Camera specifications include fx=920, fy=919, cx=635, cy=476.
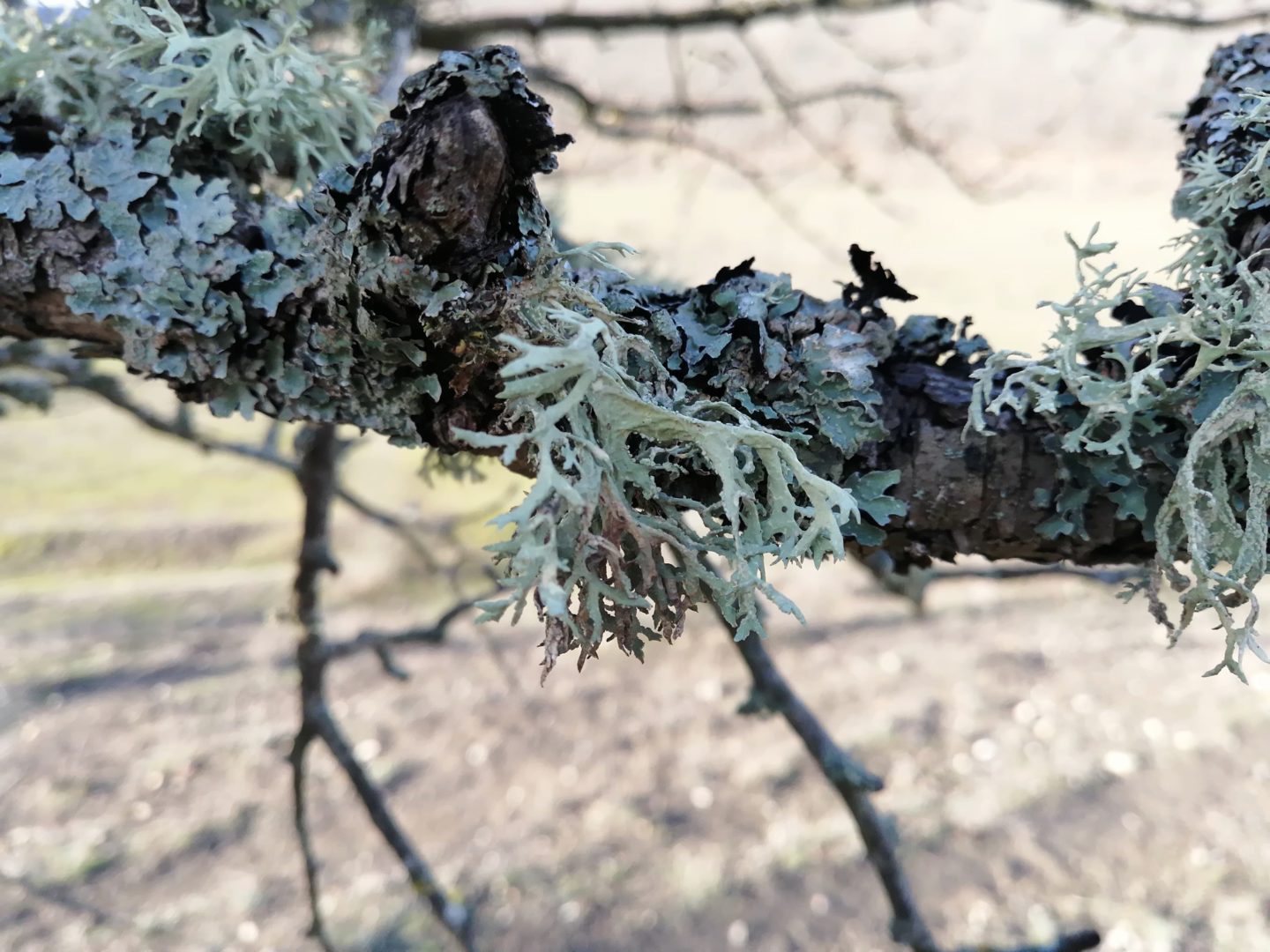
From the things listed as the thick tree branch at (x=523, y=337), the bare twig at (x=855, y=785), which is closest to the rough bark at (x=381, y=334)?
the thick tree branch at (x=523, y=337)

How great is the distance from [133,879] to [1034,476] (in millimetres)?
1424

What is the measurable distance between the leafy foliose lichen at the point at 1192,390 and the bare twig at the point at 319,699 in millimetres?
624

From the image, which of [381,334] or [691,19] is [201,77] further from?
[691,19]

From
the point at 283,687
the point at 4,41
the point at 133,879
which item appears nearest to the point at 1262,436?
the point at 4,41

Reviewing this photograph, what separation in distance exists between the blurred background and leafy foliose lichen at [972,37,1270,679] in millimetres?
619

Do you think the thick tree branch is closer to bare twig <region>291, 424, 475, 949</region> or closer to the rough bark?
the rough bark

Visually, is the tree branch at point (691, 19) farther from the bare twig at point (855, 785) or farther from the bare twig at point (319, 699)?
the bare twig at point (855, 785)

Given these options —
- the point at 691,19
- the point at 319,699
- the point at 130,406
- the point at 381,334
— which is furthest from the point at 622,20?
the point at 381,334

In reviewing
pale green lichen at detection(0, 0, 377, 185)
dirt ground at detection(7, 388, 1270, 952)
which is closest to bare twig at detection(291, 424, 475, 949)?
dirt ground at detection(7, 388, 1270, 952)

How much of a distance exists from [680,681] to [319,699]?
1048 mm

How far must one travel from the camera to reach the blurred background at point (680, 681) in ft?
4.49

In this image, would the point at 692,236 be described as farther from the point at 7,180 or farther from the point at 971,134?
the point at 7,180

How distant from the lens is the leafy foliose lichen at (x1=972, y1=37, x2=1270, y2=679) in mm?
361

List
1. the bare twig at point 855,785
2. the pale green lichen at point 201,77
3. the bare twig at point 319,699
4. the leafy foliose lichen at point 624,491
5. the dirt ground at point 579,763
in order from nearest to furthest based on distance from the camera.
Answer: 1. the leafy foliose lichen at point 624,491
2. the pale green lichen at point 201,77
3. the bare twig at point 855,785
4. the bare twig at point 319,699
5. the dirt ground at point 579,763
